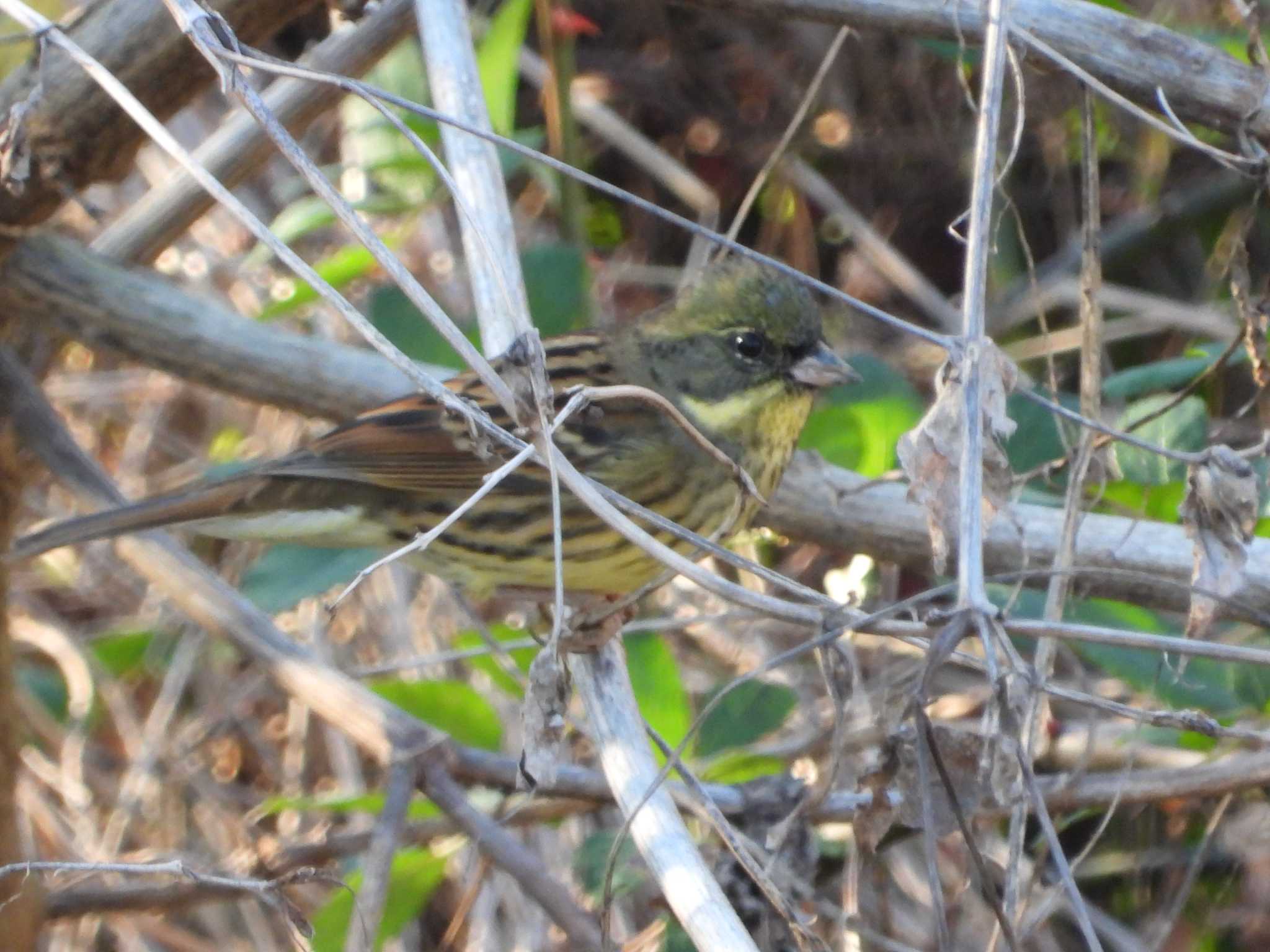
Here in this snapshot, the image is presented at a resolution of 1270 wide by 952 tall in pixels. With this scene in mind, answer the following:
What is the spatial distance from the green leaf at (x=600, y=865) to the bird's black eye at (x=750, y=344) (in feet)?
2.83

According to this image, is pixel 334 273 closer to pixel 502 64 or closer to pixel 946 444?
pixel 502 64

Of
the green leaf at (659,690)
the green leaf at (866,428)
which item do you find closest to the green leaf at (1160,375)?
the green leaf at (866,428)

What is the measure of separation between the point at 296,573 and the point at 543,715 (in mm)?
1429

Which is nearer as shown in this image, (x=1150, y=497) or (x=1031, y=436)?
(x=1150, y=497)

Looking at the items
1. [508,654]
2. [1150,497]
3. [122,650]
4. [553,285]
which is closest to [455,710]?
[508,654]

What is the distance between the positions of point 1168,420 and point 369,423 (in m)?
1.35

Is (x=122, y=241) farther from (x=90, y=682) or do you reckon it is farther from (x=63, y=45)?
(x=90, y=682)

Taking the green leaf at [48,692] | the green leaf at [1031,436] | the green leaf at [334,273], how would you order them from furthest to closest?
1. the green leaf at [48,692]
2. the green leaf at [334,273]
3. the green leaf at [1031,436]

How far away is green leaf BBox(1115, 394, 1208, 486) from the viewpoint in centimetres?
250

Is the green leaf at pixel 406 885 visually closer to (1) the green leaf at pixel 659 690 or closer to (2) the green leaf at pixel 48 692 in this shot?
(1) the green leaf at pixel 659 690

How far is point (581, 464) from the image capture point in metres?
2.86

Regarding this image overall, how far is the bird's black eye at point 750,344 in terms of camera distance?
2787 millimetres

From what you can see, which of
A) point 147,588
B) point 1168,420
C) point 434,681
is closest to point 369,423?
point 434,681

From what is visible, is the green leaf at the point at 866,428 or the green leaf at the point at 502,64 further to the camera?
the green leaf at the point at 502,64
